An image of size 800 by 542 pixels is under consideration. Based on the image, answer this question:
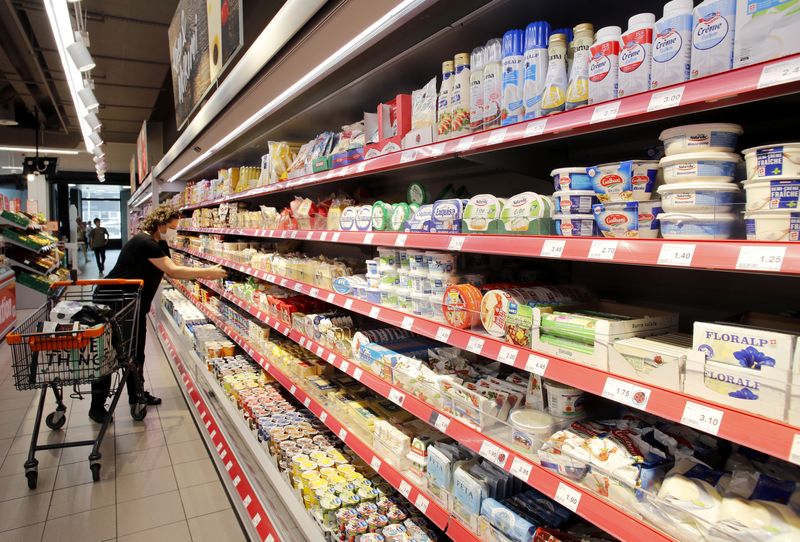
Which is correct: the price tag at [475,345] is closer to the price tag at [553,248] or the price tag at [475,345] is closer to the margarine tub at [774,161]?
the price tag at [553,248]

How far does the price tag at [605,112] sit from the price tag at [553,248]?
0.30m

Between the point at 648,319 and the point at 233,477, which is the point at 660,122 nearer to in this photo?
the point at 648,319

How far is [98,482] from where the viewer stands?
129 inches

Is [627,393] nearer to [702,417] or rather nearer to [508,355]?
[702,417]

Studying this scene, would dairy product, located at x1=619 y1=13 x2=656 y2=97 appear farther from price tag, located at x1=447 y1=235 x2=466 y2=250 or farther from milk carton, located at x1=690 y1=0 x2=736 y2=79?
price tag, located at x1=447 y1=235 x2=466 y2=250

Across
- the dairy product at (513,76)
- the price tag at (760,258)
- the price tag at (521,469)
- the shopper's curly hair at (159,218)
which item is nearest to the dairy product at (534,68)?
the dairy product at (513,76)

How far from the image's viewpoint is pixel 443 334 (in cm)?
169

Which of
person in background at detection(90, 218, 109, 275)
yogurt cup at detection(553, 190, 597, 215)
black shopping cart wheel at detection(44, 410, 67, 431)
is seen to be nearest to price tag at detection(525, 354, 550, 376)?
yogurt cup at detection(553, 190, 597, 215)

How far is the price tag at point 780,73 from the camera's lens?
799mm

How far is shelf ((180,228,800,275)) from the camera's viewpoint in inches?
33.3

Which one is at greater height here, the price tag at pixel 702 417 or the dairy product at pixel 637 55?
the dairy product at pixel 637 55

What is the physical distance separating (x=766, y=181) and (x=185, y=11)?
5063 millimetres

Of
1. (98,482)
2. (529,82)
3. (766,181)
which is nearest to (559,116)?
(529,82)

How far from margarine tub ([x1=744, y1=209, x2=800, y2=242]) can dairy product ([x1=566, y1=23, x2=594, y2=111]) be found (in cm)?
48
